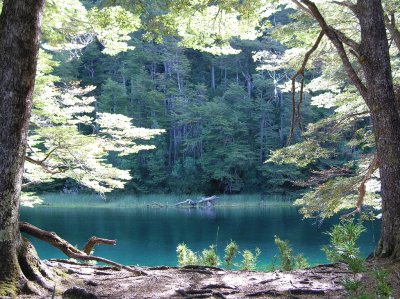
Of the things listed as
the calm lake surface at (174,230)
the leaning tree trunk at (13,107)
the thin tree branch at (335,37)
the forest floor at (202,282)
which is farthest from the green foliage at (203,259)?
the calm lake surface at (174,230)

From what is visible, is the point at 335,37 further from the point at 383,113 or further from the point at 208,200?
the point at 208,200

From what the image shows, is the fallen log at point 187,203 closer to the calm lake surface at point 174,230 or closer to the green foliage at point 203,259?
Answer: the calm lake surface at point 174,230

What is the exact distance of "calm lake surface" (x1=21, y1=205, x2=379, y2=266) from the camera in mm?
14102

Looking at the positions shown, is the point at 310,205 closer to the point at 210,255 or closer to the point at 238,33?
the point at 210,255

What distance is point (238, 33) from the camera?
5.77 meters

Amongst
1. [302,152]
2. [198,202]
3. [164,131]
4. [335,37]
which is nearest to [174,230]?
[164,131]

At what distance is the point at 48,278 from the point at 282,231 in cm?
1589

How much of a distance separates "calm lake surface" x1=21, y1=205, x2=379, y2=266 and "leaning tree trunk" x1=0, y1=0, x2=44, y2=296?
9.69 metres

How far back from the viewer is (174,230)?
19.1 metres

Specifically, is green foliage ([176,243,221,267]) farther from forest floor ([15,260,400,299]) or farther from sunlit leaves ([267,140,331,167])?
forest floor ([15,260,400,299])

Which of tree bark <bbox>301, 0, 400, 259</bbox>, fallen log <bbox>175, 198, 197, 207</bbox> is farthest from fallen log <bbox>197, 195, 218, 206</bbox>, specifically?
tree bark <bbox>301, 0, 400, 259</bbox>

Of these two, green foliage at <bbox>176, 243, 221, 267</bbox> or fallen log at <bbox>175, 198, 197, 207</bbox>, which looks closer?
green foliage at <bbox>176, 243, 221, 267</bbox>

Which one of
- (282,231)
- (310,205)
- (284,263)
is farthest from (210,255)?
(282,231)

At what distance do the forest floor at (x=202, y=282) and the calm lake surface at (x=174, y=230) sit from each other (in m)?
8.11
